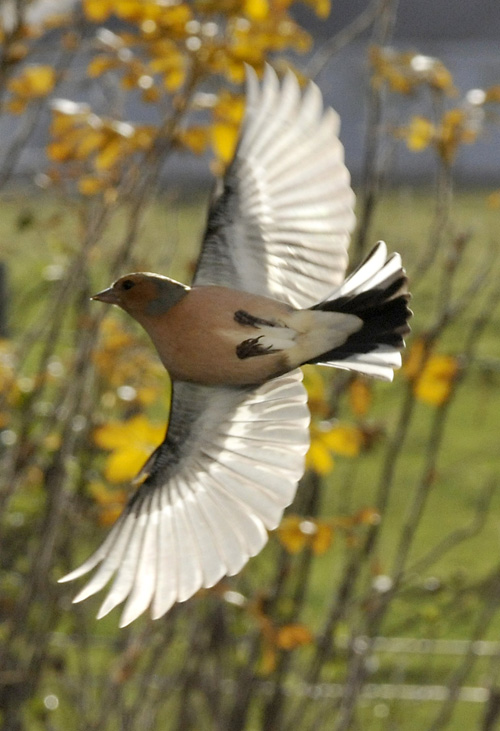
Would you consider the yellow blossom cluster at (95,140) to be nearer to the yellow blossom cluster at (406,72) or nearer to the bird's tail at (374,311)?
the yellow blossom cluster at (406,72)

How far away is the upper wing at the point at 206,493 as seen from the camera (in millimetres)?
1113

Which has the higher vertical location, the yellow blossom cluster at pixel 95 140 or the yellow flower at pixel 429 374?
the yellow blossom cluster at pixel 95 140

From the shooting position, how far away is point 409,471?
17.0 ft

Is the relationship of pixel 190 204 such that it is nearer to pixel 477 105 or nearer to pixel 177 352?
pixel 477 105

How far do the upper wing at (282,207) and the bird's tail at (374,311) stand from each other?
7cm

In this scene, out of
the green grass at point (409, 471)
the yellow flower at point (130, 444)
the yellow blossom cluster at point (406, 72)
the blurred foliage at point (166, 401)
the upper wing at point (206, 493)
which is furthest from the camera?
the green grass at point (409, 471)

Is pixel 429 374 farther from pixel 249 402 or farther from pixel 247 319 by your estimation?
pixel 247 319

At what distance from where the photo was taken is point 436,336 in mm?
1854

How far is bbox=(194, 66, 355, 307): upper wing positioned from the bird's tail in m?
0.07

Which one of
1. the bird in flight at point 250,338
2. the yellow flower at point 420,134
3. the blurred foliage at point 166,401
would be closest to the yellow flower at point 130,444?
the blurred foliage at point 166,401

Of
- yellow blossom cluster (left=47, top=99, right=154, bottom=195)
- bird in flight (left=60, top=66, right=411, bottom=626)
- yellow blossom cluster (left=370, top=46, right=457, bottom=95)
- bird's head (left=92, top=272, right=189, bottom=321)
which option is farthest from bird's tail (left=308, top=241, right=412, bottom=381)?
yellow blossom cluster (left=370, top=46, right=457, bottom=95)

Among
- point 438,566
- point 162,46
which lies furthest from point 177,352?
point 438,566

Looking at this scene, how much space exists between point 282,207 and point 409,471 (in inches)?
155

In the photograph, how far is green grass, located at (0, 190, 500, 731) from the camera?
2354mm
